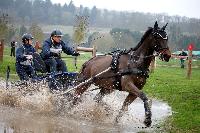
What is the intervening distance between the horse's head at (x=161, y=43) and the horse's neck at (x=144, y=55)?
180 millimetres

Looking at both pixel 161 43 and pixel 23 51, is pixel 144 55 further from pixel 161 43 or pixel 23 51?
pixel 23 51

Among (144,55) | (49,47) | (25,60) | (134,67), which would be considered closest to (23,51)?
(25,60)

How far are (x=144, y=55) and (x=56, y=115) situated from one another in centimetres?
262

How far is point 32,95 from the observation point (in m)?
11.2

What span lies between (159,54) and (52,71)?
332 cm

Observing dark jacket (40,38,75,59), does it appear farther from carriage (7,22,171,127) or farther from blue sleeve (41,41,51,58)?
carriage (7,22,171,127)

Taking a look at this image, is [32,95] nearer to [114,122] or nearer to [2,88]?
[2,88]

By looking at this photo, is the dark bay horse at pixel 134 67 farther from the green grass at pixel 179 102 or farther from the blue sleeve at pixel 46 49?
the blue sleeve at pixel 46 49

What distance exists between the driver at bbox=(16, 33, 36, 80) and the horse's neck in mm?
3453

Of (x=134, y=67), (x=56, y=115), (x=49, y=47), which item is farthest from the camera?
(x=49, y=47)

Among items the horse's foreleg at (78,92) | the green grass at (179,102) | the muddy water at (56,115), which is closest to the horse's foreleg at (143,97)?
the muddy water at (56,115)

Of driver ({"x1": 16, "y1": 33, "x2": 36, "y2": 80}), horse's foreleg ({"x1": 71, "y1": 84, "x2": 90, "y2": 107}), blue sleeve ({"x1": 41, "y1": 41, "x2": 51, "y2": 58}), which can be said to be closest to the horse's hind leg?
horse's foreleg ({"x1": 71, "y1": 84, "x2": 90, "y2": 107})

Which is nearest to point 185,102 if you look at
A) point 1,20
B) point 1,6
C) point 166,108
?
point 166,108

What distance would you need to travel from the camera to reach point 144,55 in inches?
373
